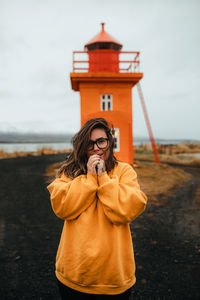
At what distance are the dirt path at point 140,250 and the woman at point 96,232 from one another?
1.39 m

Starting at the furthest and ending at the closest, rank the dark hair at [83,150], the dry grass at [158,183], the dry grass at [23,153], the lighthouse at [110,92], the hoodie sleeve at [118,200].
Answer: the dry grass at [23,153] < the lighthouse at [110,92] < the dry grass at [158,183] < the dark hair at [83,150] < the hoodie sleeve at [118,200]

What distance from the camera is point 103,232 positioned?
59.8 inches

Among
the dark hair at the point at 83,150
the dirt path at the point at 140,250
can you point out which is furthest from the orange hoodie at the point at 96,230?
the dirt path at the point at 140,250

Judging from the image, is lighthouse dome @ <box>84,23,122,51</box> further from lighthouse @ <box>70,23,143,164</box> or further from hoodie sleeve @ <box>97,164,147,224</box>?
hoodie sleeve @ <box>97,164,147,224</box>

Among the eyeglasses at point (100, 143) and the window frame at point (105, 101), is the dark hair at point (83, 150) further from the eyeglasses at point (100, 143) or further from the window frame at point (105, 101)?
the window frame at point (105, 101)

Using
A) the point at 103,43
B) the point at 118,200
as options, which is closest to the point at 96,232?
the point at 118,200

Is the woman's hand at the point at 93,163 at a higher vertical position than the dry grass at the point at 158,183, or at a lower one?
higher

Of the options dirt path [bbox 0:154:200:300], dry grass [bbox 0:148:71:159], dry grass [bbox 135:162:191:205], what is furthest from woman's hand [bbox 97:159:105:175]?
dry grass [bbox 0:148:71:159]

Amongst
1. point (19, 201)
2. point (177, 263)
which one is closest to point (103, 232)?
point (177, 263)

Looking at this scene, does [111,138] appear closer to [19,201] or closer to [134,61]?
[19,201]

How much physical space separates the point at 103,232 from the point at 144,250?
250cm

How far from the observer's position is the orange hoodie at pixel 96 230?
1.50 metres

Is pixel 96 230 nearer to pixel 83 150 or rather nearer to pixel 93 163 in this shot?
pixel 93 163

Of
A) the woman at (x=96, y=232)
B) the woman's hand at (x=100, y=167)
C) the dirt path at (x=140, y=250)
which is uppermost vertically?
the woman's hand at (x=100, y=167)
